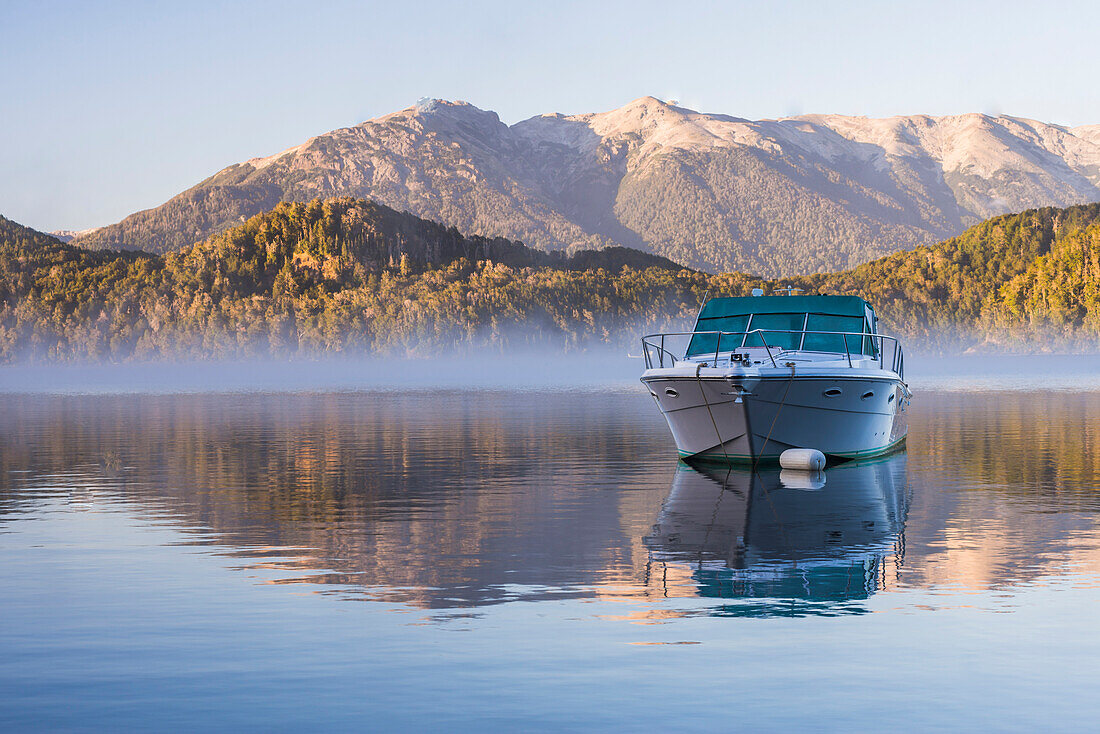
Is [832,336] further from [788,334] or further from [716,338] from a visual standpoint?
[716,338]

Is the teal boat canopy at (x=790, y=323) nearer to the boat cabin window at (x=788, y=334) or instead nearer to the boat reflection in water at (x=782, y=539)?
the boat cabin window at (x=788, y=334)

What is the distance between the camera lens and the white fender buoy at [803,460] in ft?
98.7

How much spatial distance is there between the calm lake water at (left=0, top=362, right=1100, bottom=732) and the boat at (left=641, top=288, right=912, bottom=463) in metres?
1.03

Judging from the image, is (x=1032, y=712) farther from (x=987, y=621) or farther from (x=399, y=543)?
(x=399, y=543)

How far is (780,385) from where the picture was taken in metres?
29.7

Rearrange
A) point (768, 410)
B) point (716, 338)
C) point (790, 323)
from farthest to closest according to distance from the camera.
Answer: point (716, 338), point (790, 323), point (768, 410)

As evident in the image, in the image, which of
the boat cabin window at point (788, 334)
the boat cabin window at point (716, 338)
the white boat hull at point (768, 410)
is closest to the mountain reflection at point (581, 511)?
the white boat hull at point (768, 410)

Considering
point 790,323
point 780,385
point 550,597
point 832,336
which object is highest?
point 790,323

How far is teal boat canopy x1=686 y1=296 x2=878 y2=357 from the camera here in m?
34.4

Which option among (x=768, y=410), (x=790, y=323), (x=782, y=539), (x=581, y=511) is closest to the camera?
(x=782, y=539)

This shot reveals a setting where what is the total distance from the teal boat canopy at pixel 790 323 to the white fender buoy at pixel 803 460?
448cm

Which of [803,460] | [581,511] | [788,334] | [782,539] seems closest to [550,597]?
[782,539]

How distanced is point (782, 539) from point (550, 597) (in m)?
5.92

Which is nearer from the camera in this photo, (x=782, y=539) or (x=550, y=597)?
(x=550, y=597)
